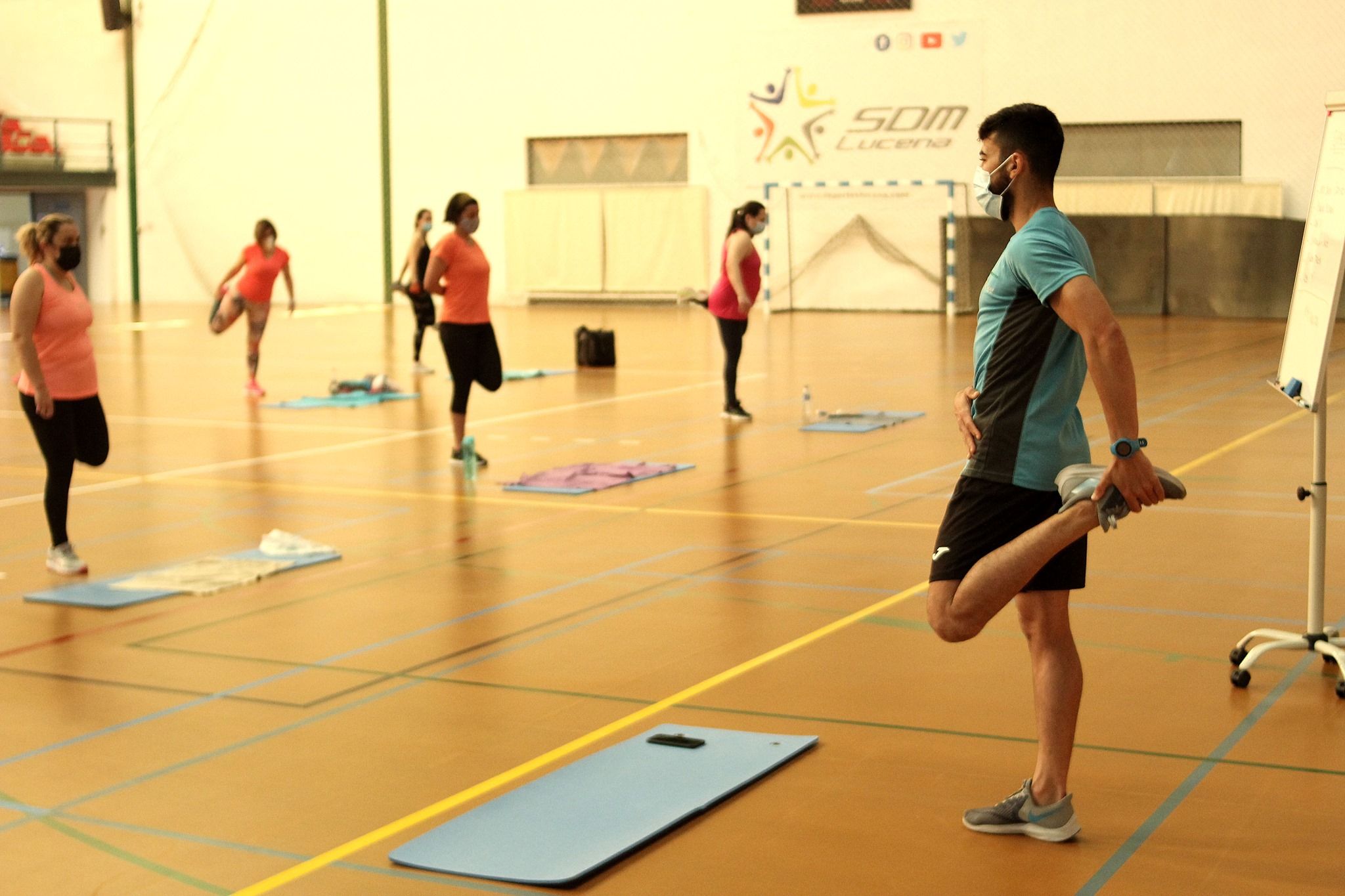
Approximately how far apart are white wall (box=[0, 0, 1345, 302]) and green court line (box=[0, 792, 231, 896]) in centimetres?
2791

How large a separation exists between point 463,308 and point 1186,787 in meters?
8.43

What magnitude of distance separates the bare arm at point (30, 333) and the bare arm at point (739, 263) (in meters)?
7.65

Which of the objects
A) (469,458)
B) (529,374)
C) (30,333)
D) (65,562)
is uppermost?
(30,333)

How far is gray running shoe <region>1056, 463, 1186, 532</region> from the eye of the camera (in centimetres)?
412

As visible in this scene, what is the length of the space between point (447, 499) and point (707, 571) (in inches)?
122

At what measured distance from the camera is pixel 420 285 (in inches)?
765

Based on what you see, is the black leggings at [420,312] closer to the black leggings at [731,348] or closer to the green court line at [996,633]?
the black leggings at [731,348]

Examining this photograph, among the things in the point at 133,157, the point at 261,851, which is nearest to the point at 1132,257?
the point at 133,157

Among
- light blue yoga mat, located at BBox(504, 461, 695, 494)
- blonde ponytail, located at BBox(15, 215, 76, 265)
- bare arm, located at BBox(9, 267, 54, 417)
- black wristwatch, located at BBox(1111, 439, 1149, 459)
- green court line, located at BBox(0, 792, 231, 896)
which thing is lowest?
green court line, located at BBox(0, 792, 231, 896)

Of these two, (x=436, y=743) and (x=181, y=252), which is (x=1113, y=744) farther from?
(x=181, y=252)

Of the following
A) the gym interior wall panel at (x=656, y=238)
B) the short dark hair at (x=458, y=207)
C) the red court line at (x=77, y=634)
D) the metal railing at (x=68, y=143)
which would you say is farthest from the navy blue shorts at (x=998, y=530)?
the metal railing at (x=68, y=143)

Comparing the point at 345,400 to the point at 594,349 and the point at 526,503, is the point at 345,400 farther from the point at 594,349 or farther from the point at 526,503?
the point at 526,503

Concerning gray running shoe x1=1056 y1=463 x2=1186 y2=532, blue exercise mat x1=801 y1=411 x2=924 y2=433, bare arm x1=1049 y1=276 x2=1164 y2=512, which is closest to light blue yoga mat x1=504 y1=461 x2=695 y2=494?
blue exercise mat x1=801 y1=411 x2=924 y2=433

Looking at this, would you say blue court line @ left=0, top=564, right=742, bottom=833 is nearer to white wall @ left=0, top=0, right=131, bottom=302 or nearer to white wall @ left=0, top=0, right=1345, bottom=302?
white wall @ left=0, top=0, right=1345, bottom=302
